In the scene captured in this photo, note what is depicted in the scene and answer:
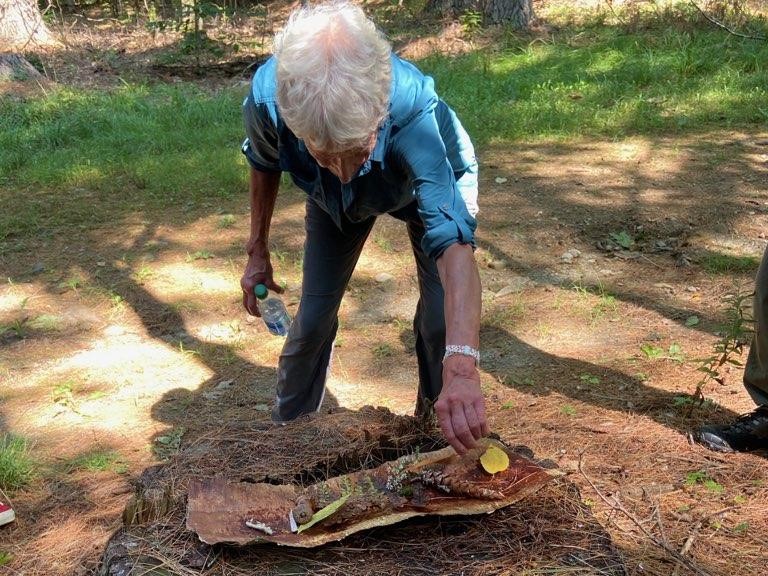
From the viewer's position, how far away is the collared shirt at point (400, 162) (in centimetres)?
224

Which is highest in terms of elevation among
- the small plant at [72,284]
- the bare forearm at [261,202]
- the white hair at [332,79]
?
the white hair at [332,79]

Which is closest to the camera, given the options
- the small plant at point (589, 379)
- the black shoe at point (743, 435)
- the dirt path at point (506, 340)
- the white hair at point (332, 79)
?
the white hair at point (332, 79)

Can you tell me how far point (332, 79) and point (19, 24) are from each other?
10.9 m

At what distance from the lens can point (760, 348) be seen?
121 inches

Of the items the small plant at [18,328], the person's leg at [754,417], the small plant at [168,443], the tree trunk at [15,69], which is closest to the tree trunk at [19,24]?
the tree trunk at [15,69]

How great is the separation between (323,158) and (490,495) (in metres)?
1.01

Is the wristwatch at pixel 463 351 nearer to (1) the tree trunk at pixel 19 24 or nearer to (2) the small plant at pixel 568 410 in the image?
(2) the small plant at pixel 568 410

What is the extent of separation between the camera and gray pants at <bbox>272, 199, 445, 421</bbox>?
9.86 ft

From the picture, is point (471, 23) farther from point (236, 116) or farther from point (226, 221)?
point (226, 221)

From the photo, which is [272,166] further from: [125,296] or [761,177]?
[761,177]

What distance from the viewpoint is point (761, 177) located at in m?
6.37

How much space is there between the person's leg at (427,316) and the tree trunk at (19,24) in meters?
9.49

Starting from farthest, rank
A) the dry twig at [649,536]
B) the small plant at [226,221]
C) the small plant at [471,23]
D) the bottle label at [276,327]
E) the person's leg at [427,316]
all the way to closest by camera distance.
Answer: the small plant at [471,23]
the small plant at [226,221]
the bottle label at [276,327]
the person's leg at [427,316]
the dry twig at [649,536]

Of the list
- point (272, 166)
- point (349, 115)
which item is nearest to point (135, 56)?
point (272, 166)
